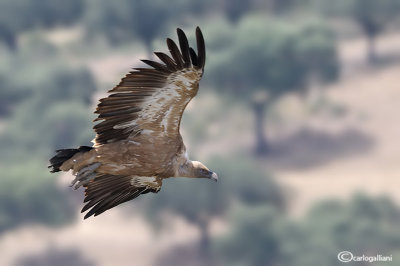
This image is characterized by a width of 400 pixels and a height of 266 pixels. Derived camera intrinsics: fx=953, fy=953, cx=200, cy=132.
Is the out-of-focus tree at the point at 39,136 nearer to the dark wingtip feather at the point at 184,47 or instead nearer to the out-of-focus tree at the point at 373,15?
the out-of-focus tree at the point at 373,15

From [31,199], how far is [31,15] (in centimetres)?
1929

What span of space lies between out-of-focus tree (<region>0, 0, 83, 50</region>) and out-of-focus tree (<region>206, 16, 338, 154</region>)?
13.7 meters

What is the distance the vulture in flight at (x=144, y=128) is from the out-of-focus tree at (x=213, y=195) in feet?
112

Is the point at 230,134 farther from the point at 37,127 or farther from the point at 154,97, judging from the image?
the point at 154,97

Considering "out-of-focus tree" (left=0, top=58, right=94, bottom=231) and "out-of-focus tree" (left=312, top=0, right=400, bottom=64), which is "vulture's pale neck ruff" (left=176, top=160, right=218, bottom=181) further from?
"out-of-focus tree" (left=312, top=0, right=400, bottom=64)

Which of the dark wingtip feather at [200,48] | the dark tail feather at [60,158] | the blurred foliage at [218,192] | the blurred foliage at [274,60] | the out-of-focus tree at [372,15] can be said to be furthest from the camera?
the out-of-focus tree at [372,15]

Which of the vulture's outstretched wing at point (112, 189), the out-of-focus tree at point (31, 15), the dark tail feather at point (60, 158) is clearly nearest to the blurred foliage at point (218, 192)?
the out-of-focus tree at point (31, 15)

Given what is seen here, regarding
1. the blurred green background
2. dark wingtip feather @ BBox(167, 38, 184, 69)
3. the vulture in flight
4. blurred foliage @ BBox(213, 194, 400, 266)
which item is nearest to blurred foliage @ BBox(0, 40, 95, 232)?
the blurred green background

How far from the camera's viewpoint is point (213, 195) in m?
47.9

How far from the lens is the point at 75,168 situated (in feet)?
32.6

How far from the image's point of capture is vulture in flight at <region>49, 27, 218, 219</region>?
9359 millimetres

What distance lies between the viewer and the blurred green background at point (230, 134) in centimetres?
4597

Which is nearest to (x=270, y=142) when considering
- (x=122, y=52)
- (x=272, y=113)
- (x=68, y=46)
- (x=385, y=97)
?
(x=272, y=113)

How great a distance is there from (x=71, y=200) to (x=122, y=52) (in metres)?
14.8
